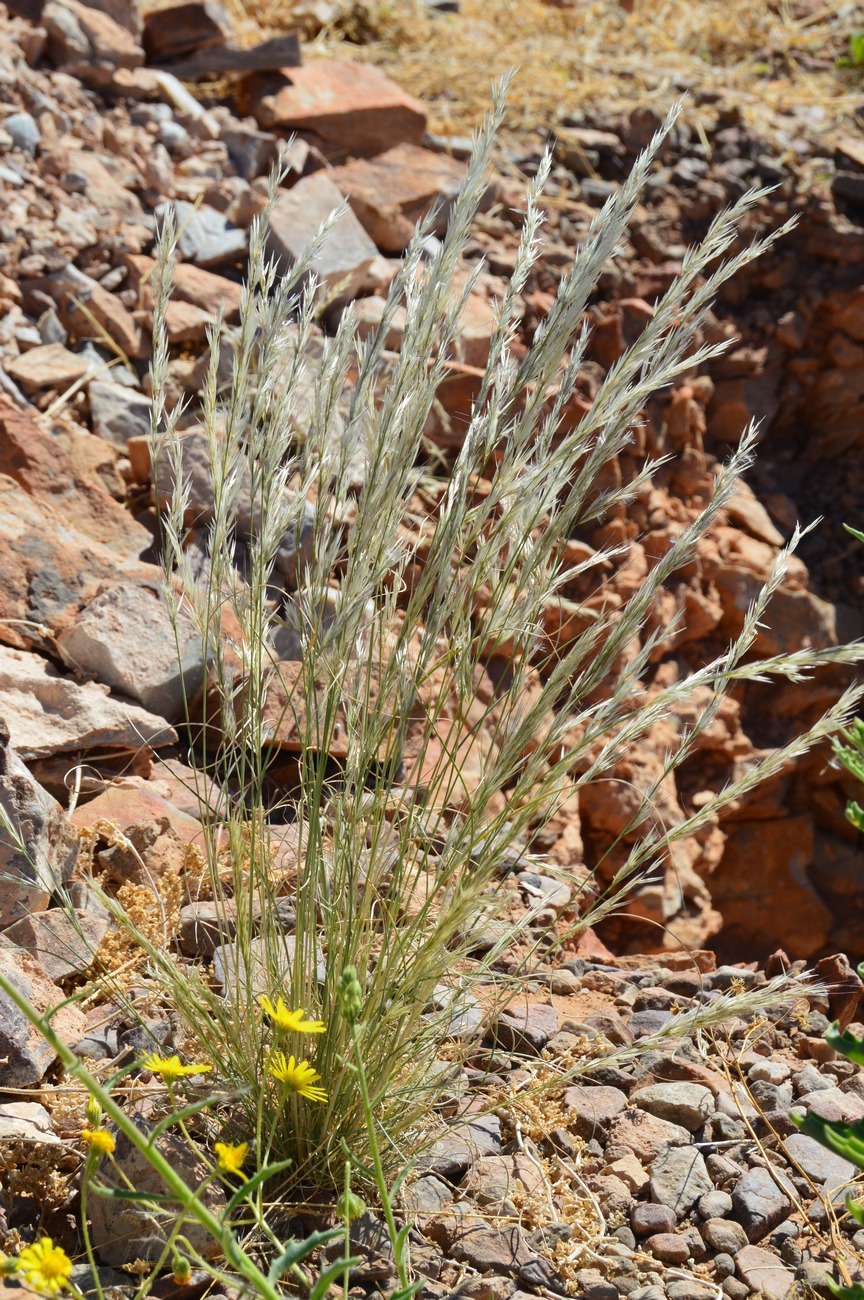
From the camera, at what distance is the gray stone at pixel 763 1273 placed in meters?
1.71

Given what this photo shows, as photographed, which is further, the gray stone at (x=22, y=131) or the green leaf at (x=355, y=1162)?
the gray stone at (x=22, y=131)

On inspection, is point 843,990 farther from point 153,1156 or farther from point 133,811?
point 153,1156

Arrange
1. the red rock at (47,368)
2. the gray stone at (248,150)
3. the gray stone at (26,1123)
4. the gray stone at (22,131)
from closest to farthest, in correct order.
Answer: the gray stone at (26,1123) < the red rock at (47,368) < the gray stone at (22,131) < the gray stone at (248,150)

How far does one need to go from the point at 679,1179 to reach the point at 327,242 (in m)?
2.93

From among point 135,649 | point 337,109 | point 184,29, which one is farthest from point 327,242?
point 135,649

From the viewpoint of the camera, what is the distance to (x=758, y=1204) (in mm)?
1841

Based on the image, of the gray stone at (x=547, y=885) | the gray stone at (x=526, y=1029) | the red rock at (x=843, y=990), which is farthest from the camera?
the gray stone at (x=547, y=885)

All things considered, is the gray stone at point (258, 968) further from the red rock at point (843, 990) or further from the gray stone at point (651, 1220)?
the red rock at point (843, 990)

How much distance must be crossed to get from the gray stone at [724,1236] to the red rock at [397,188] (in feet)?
11.2

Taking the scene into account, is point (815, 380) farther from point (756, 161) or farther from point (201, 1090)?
point (201, 1090)

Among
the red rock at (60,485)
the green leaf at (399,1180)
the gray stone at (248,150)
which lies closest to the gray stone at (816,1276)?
the green leaf at (399,1180)

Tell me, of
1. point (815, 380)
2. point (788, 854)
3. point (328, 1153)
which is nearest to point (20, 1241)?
point (328, 1153)

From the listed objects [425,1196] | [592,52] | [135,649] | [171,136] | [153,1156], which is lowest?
[425,1196]

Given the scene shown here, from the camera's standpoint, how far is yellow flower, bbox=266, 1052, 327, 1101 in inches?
53.1
